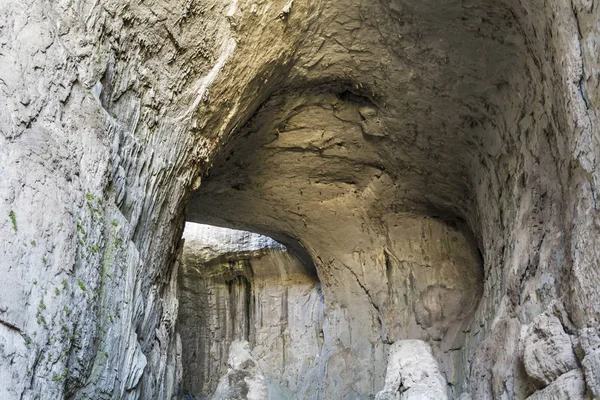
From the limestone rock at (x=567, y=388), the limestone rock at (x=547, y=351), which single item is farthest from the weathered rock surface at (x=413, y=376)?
the limestone rock at (x=567, y=388)

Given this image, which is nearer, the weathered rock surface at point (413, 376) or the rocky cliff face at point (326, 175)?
the rocky cliff face at point (326, 175)

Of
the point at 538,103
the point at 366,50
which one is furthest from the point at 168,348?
the point at 538,103

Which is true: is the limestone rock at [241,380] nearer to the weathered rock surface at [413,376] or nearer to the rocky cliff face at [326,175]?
the rocky cliff face at [326,175]

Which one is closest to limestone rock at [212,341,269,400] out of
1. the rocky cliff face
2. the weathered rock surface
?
the rocky cliff face

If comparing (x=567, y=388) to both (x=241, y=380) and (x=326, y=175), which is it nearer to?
(x=241, y=380)

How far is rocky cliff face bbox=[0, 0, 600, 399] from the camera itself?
3854 mm

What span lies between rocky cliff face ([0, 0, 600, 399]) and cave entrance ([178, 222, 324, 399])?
2174 mm

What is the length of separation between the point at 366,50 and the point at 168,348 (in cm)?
370

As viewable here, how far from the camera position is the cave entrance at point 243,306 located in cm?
1236

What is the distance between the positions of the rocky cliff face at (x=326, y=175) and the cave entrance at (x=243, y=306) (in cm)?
217

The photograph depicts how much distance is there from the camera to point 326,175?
906 cm

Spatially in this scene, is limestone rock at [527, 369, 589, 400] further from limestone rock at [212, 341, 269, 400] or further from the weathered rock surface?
limestone rock at [212, 341, 269, 400]

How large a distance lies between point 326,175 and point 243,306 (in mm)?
4998

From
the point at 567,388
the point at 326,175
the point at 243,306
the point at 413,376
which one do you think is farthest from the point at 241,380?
the point at 243,306
